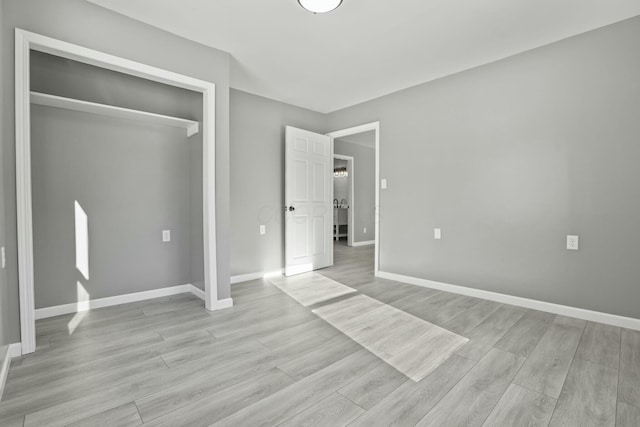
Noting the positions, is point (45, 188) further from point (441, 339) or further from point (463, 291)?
point (463, 291)

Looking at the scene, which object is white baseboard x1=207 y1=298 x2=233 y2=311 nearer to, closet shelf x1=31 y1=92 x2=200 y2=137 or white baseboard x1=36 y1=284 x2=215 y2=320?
white baseboard x1=36 y1=284 x2=215 y2=320

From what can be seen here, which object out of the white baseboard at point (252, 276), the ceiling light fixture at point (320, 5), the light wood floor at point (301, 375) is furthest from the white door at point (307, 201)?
the ceiling light fixture at point (320, 5)

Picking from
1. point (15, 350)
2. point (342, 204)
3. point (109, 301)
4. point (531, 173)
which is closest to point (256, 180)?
point (109, 301)

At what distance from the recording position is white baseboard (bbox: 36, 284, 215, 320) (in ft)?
8.89

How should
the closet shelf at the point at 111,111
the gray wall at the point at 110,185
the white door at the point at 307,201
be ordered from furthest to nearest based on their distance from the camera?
1. the white door at the point at 307,201
2. the gray wall at the point at 110,185
3. the closet shelf at the point at 111,111

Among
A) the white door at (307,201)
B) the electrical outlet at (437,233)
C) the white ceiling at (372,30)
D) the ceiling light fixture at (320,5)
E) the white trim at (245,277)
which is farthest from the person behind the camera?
the white door at (307,201)

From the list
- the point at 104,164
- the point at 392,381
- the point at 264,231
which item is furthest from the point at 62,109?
the point at 392,381

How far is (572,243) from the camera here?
2.73 meters

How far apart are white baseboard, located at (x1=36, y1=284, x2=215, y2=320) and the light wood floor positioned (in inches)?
6.1

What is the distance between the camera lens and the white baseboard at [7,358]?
167 centimetres

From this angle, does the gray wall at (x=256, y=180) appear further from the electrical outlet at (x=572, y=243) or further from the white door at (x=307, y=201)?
the electrical outlet at (x=572, y=243)

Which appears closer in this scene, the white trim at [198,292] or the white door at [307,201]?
the white trim at [198,292]

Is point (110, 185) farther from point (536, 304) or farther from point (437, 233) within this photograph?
point (536, 304)

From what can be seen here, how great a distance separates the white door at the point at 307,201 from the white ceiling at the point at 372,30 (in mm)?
1115
